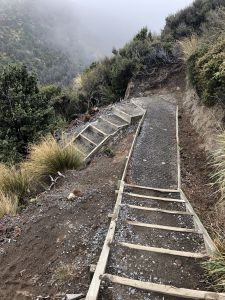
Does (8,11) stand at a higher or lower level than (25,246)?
higher

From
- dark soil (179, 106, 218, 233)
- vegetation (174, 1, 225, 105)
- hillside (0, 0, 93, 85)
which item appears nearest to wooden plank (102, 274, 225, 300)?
dark soil (179, 106, 218, 233)

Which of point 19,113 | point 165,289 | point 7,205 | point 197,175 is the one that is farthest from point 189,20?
point 165,289

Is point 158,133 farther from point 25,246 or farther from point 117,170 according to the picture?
point 25,246

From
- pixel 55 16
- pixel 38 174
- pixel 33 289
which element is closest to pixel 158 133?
pixel 38 174

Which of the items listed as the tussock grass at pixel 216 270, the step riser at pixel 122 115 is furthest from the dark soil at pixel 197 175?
the step riser at pixel 122 115

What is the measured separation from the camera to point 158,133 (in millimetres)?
9734

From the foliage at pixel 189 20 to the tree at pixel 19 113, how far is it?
287 inches

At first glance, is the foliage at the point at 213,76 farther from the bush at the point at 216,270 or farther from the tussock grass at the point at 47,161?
the bush at the point at 216,270

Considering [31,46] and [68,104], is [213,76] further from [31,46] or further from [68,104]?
[31,46]

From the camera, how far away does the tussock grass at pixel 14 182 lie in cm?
732

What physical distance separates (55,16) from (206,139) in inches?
4326

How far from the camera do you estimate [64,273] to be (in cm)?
468

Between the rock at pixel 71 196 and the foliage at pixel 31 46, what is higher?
the foliage at pixel 31 46

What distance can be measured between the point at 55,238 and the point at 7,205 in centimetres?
165
